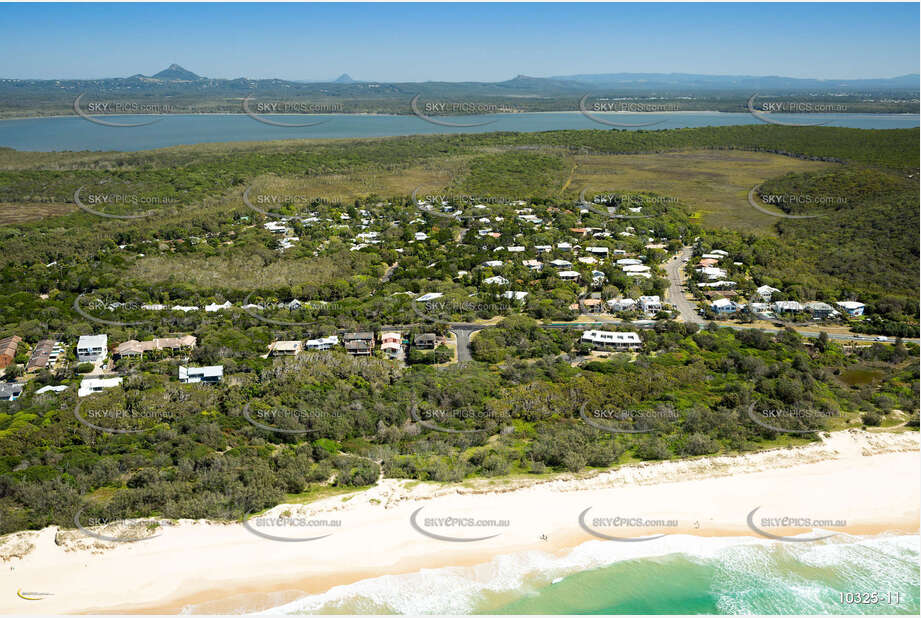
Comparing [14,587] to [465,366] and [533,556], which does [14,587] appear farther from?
[465,366]

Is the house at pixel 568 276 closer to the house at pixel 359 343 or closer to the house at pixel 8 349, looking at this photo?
the house at pixel 359 343

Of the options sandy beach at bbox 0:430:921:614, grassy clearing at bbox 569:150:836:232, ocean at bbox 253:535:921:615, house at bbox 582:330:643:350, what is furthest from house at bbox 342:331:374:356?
grassy clearing at bbox 569:150:836:232

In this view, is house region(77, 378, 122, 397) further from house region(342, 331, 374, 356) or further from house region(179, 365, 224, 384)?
house region(342, 331, 374, 356)

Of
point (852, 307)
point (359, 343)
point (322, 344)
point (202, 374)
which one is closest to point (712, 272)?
point (852, 307)

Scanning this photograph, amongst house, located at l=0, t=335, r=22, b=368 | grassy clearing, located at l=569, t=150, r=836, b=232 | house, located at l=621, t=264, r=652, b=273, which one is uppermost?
grassy clearing, located at l=569, t=150, r=836, b=232

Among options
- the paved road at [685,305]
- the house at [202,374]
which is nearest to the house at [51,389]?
the house at [202,374]

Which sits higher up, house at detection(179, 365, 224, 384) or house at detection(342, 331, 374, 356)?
house at detection(342, 331, 374, 356)

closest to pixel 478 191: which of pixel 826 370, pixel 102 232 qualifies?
pixel 102 232
